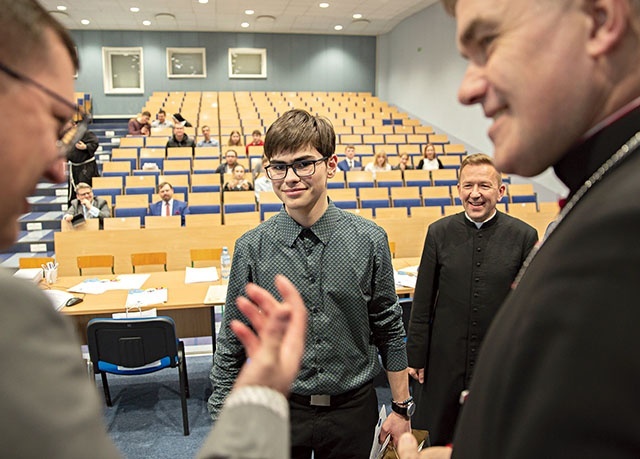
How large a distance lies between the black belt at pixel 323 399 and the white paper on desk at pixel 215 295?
5.90ft

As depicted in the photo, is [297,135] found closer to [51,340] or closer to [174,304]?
[51,340]

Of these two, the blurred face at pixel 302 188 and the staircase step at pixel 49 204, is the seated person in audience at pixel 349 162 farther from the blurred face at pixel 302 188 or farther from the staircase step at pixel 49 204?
the blurred face at pixel 302 188

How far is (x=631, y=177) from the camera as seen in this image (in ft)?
1.67

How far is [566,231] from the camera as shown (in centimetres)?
54

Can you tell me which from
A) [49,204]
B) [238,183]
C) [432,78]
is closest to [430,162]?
[238,183]

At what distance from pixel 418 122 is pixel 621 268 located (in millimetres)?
14204

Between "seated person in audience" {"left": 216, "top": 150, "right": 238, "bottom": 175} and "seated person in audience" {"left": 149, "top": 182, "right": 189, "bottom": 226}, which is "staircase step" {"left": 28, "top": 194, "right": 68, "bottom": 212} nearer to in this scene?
"seated person in audience" {"left": 216, "top": 150, "right": 238, "bottom": 175}

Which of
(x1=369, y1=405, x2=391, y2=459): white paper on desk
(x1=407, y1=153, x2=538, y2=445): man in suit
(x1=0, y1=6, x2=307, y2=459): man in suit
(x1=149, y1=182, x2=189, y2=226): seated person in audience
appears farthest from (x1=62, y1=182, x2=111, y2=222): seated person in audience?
(x1=0, y1=6, x2=307, y2=459): man in suit

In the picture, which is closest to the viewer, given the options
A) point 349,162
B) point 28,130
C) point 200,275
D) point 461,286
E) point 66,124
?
point 28,130

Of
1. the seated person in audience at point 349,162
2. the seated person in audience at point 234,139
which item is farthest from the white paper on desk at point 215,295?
the seated person in audience at point 234,139

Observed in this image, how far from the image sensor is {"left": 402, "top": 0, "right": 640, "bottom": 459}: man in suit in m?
0.47

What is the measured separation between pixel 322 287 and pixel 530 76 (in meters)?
1.21

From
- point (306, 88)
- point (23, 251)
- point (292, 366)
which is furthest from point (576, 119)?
point (306, 88)

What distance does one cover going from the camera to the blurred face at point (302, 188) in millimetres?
1695
